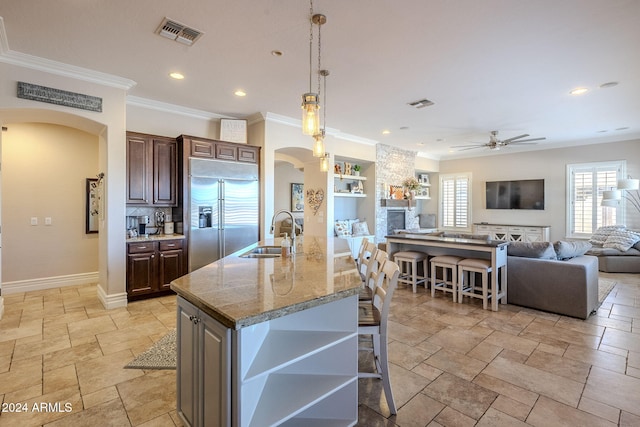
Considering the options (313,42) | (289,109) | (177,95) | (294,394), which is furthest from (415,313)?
(177,95)

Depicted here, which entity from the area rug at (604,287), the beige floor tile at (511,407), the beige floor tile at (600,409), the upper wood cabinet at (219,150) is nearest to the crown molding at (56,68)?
the upper wood cabinet at (219,150)

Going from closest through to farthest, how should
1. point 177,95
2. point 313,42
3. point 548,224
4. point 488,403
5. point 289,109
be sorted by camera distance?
point 488,403 < point 313,42 < point 177,95 < point 289,109 < point 548,224

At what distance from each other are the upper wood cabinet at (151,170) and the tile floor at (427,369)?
5.08 ft

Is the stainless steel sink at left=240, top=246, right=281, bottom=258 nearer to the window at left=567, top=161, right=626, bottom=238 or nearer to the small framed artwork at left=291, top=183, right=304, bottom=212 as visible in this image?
the small framed artwork at left=291, top=183, right=304, bottom=212

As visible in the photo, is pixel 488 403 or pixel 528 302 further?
pixel 528 302

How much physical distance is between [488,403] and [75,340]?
3680 millimetres

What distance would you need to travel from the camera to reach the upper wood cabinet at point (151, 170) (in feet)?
14.2

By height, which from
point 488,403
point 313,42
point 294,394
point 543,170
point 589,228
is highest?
point 313,42

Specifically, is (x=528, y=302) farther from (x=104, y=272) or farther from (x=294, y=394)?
(x=104, y=272)

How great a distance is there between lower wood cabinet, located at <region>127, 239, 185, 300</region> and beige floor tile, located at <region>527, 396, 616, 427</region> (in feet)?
14.3

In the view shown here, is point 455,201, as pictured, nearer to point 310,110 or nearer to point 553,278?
point 553,278

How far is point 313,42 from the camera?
9.81ft

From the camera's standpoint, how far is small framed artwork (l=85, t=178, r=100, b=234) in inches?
200

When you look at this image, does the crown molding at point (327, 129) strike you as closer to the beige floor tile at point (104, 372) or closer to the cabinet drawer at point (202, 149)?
the cabinet drawer at point (202, 149)
